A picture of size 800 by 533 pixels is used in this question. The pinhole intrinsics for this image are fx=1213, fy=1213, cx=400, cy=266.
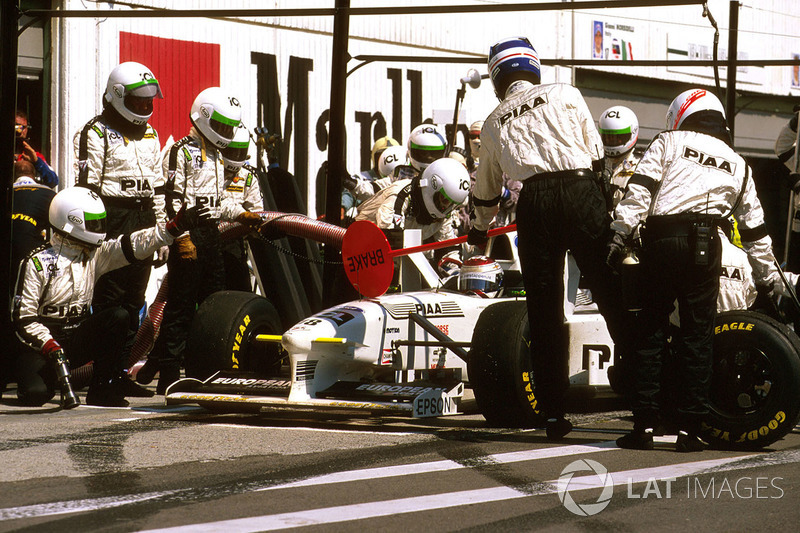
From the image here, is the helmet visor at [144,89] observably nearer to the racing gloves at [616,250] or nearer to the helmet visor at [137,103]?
the helmet visor at [137,103]

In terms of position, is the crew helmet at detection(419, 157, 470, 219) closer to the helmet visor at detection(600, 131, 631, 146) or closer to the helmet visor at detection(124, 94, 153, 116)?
the helmet visor at detection(124, 94, 153, 116)

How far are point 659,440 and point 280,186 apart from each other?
19.1ft

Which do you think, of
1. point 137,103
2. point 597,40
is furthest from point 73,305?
point 597,40

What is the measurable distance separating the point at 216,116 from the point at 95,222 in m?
1.42

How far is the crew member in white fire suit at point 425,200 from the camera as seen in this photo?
8.83 meters

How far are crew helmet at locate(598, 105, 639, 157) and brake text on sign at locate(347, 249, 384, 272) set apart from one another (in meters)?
4.33

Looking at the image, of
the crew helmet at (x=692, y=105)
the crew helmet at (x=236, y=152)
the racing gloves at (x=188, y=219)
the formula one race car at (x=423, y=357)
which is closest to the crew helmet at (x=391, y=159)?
the crew helmet at (x=236, y=152)

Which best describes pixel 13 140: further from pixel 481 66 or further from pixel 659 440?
pixel 481 66

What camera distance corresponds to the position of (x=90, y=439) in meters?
6.17

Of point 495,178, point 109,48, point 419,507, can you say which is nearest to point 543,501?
point 419,507

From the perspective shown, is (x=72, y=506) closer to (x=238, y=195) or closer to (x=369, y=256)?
(x=369, y=256)

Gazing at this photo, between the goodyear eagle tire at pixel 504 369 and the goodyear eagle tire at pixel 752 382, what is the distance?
1042mm

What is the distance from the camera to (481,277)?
8250 millimetres
